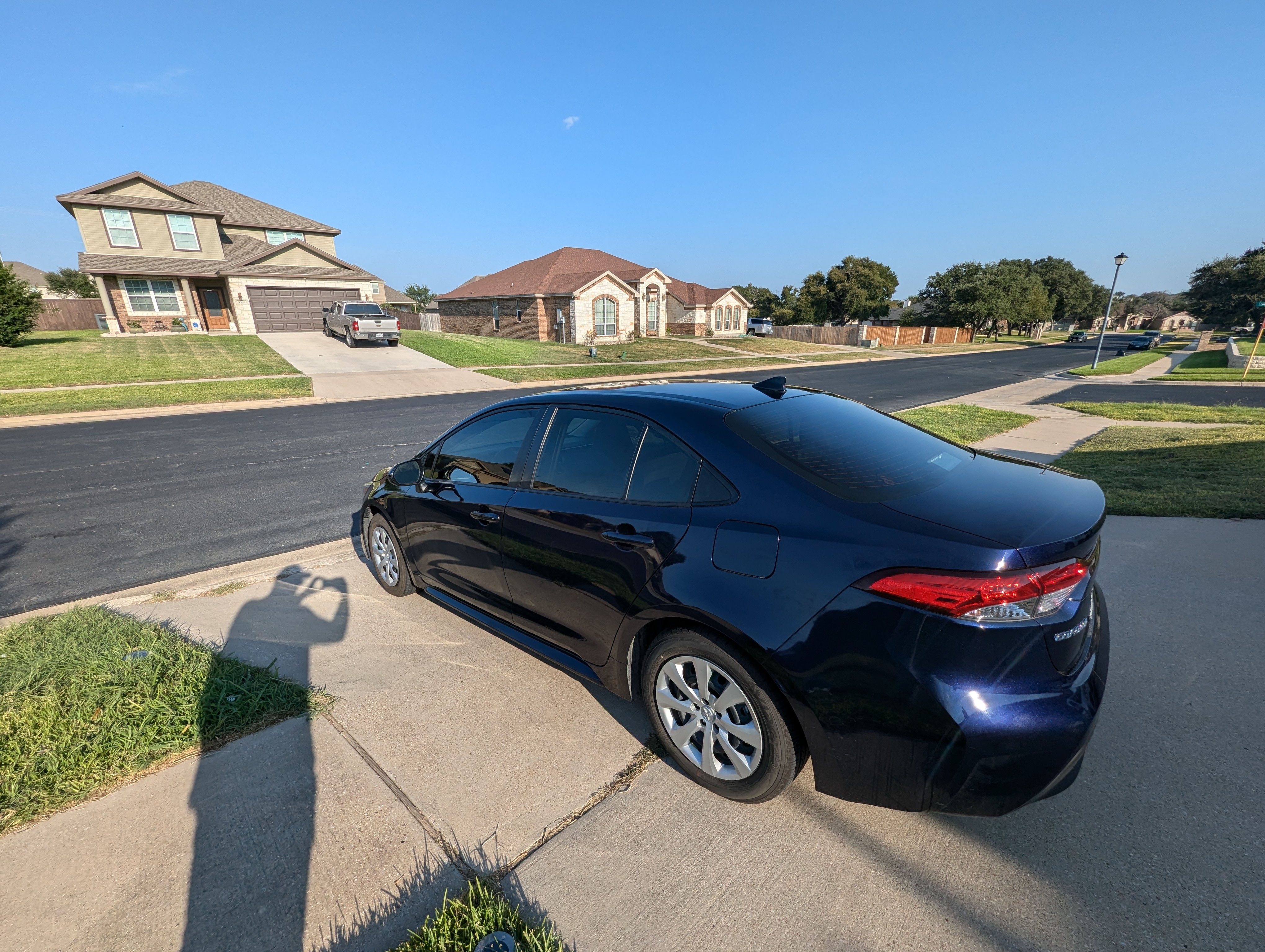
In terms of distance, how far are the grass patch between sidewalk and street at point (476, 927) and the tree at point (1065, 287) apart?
9359 centimetres

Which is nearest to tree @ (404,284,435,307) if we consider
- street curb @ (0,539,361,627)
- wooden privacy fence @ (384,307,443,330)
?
wooden privacy fence @ (384,307,443,330)

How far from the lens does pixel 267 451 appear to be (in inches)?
368

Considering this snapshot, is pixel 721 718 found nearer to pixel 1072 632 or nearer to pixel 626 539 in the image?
pixel 626 539

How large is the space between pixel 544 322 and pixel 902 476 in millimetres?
34316

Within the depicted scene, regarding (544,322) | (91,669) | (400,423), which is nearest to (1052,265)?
(544,322)

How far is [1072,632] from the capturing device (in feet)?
6.20

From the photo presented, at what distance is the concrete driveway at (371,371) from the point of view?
1759 centimetres

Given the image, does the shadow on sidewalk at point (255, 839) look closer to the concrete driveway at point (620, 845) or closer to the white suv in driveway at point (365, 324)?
the concrete driveway at point (620, 845)

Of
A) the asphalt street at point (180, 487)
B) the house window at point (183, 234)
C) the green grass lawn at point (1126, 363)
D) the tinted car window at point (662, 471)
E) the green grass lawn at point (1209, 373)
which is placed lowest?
the green grass lawn at point (1126, 363)

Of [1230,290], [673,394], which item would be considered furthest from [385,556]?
[1230,290]

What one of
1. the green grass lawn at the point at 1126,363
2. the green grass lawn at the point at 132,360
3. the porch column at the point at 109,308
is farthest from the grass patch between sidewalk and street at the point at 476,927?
the porch column at the point at 109,308

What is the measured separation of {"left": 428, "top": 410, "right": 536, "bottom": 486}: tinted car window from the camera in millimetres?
3287

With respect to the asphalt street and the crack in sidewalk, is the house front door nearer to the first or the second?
the asphalt street

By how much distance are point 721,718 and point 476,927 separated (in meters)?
1.09
